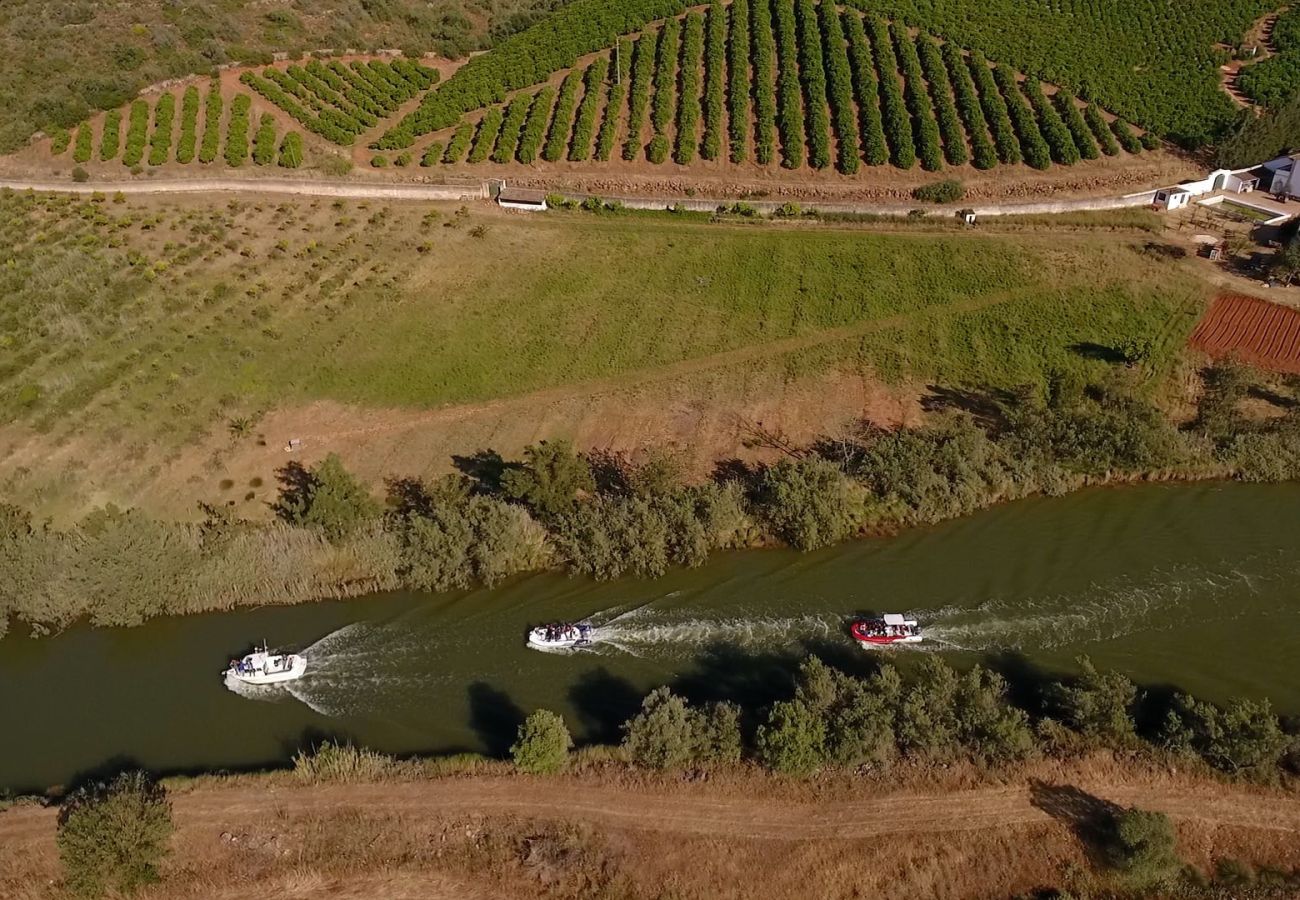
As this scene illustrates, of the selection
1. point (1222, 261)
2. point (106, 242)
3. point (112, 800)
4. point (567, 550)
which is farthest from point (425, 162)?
point (1222, 261)

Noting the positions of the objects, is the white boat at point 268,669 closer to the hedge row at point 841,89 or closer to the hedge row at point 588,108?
the hedge row at point 588,108

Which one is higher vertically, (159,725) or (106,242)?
(106,242)

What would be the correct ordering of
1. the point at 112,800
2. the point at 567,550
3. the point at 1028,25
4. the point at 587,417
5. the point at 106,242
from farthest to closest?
the point at 1028,25 < the point at 106,242 < the point at 587,417 < the point at 567,550 < the point at 112,800

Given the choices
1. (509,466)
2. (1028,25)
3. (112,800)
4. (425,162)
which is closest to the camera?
(112,800)

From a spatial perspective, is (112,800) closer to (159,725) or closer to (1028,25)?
(159,725)

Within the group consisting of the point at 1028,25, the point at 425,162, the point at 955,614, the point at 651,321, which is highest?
the point at 1028,25

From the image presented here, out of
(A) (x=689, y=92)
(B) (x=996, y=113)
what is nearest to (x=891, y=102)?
(B) (x=996, y=113)

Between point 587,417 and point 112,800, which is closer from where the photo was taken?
point 112,800

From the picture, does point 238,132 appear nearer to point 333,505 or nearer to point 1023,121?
point 333,505
